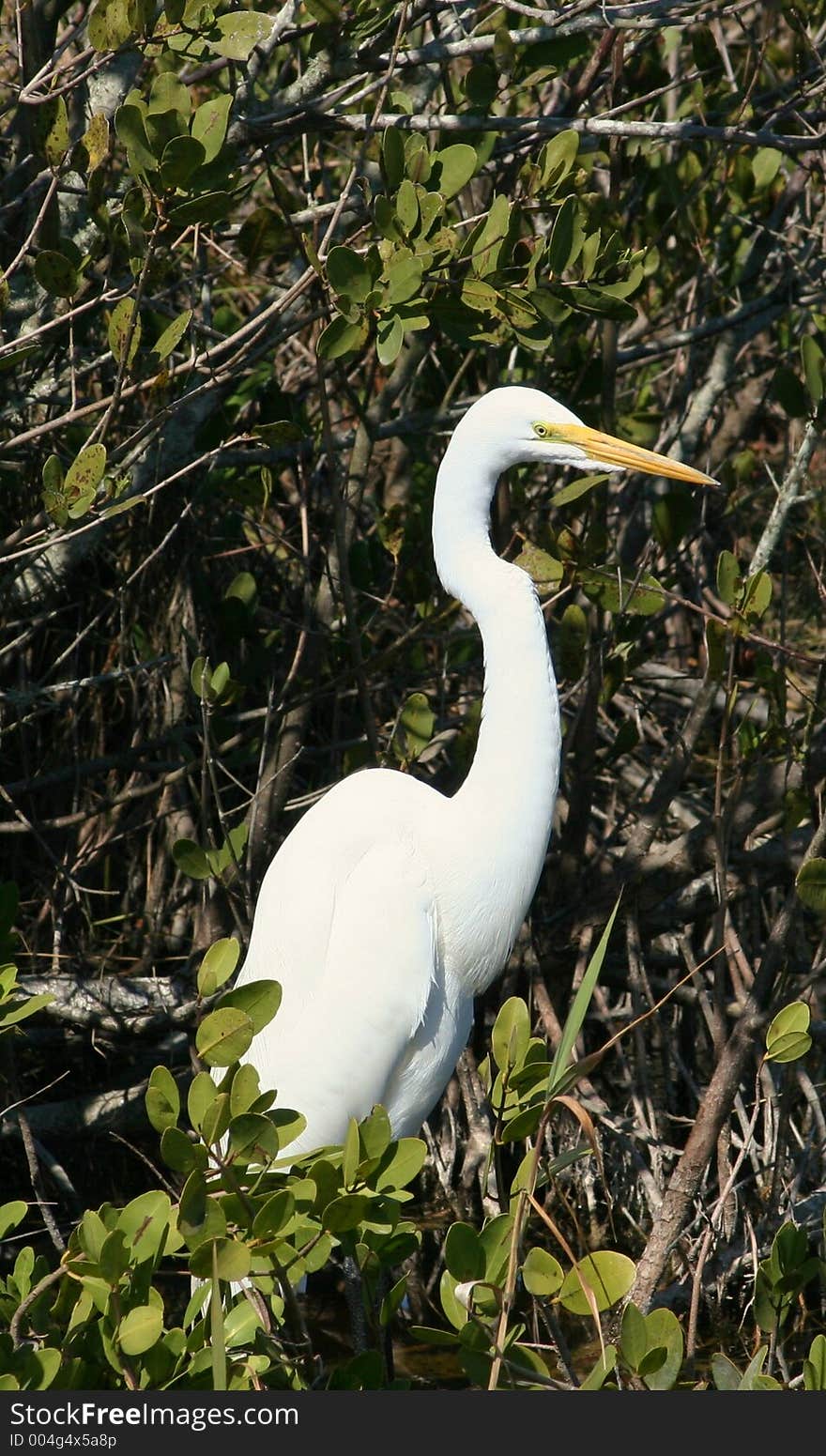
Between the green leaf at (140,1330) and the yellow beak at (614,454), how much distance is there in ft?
4.66

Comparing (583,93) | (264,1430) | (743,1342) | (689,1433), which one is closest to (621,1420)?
(689,1433)

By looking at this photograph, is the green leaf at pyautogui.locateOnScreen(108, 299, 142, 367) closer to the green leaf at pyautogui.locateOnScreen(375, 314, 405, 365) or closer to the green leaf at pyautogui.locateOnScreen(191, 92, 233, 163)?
the green leaf at pyautogui.locateOnScreen(191, 92, 233, 163)

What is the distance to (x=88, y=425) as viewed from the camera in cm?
314

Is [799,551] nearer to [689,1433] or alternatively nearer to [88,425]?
[88,425]

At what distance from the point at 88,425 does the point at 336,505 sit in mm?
738

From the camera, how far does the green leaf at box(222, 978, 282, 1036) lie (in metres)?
1.53

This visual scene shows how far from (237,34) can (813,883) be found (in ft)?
4.85

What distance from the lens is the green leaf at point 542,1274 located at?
1.60 meters

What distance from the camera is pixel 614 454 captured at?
231 centimetres

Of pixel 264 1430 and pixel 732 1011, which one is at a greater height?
pixel 264 1430

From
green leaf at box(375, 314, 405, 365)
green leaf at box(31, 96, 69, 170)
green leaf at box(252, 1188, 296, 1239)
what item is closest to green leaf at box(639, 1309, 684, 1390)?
green leaf at box(252, 1188, 296, 1239)

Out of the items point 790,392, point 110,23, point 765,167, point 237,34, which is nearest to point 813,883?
point 790,392

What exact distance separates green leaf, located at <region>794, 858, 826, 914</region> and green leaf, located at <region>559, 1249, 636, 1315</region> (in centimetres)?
76

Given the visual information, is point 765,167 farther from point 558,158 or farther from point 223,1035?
point 223,1035
